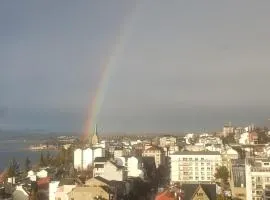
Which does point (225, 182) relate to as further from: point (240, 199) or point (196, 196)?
point (196, 196)

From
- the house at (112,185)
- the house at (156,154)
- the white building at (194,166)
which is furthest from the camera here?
the house at (156,154)

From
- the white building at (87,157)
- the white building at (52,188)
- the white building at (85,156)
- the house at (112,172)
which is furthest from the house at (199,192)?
the white building at (87,157)

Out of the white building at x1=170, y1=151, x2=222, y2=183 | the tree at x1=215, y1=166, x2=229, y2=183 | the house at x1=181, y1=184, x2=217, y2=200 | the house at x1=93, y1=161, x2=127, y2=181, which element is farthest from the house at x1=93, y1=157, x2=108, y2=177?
the house at x1=181, y1=184, x2=217, y2=200

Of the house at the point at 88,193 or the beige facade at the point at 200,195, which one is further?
the house at the point at 88,193

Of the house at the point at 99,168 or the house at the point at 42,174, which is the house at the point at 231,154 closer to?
the house at the point at 99,168

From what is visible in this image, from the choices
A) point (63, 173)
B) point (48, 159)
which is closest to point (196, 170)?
point (63, 173)
